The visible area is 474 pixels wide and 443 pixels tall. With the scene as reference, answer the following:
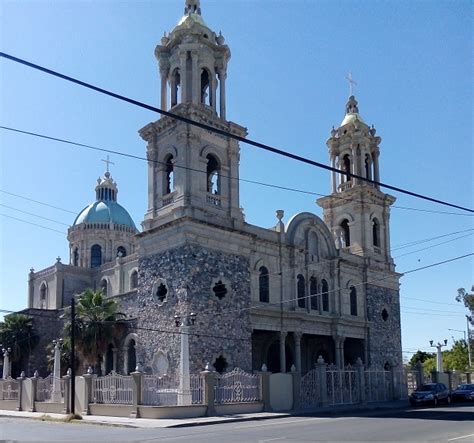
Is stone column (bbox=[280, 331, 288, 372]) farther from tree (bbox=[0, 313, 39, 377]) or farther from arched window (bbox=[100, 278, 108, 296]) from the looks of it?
arched window (bbox=[100, 278, 108, 296])

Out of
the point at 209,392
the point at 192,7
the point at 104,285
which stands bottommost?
the point at 209,392

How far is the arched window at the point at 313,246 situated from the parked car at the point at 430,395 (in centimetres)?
1027

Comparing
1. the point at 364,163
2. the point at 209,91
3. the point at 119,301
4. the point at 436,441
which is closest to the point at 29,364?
the point at 119,301

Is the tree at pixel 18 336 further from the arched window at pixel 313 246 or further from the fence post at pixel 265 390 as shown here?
the fence post at pixel 265 390

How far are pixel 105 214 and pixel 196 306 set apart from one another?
2820 centimetres

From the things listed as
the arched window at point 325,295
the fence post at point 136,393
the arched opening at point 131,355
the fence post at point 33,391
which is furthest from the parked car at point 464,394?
the fence post at point 33,391

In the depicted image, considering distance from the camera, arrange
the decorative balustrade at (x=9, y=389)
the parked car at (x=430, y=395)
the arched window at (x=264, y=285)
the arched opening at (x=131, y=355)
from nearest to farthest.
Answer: the parked car at (x=430, y=395) → the decorative balustrade at (x=9, y=389) → the arched window at (x=264, y=285) → the arched opening at (x=131, y=355)

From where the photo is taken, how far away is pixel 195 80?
1398 inches

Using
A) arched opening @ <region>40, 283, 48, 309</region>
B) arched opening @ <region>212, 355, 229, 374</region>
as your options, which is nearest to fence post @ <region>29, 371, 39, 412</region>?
arched opening @ <region>212, 355, 229, 374</region>

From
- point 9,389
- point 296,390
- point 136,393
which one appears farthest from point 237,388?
point 9,389

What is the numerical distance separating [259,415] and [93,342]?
12.9m

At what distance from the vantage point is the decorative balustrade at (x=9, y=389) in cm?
3412

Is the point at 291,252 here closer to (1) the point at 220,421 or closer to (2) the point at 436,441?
(1) the point at 220,421

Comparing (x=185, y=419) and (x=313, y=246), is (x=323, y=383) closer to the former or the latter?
(x=185, y=419)
